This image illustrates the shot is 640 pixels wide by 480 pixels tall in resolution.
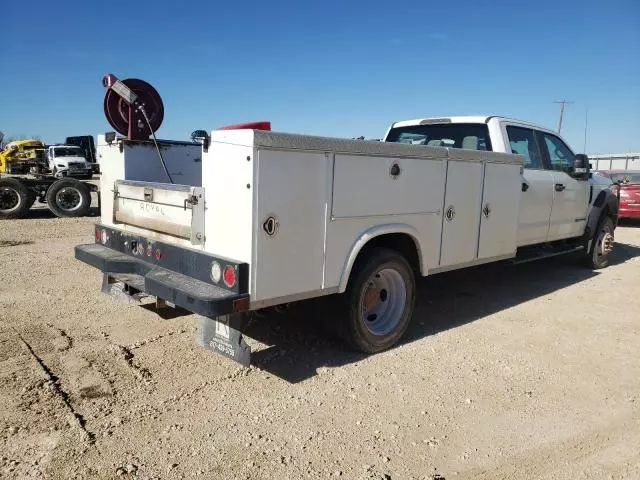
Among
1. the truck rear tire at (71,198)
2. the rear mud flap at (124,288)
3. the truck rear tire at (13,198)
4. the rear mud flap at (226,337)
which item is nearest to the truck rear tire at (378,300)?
the rear mud flap at (226,337)

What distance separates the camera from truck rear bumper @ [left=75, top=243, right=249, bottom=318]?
3291mm

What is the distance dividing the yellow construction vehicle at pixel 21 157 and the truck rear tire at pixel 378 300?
105 ft

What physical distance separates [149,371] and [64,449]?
3.61 ft

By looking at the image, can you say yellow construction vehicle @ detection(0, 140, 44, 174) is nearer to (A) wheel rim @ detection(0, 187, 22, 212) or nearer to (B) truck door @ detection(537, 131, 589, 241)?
(A) wheel rim @ detection(0, 187, 22, 212)

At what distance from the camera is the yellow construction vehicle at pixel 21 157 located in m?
31.9

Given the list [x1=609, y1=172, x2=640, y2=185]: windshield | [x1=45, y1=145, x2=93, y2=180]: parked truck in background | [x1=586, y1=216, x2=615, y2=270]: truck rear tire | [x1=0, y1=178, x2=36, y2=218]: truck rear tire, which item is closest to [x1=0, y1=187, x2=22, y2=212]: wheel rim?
[x1=0, y1=178, x2=36, y2=218]: truck rear tire

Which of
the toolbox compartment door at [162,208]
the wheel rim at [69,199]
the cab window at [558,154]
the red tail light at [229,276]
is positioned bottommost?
the wheel rim at [69,199]

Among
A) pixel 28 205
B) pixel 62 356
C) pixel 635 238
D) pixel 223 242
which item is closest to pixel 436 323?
pixel 223 242

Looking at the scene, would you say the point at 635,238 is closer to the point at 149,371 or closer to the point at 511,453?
the point at 511,453

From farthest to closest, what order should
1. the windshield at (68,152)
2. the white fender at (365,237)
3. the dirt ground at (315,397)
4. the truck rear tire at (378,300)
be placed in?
the windshield at (68,152), the truck rear tire at (378,300), the white fender at (365,237), the dirt ground at (315,397)

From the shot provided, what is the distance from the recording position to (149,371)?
4031 mm

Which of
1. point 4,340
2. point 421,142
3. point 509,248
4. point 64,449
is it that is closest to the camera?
point 64,449

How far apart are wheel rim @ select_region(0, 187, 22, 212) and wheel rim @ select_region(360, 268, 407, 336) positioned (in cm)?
1184

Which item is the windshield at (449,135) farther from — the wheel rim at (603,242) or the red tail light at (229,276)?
the wheel rim at (603,242)
